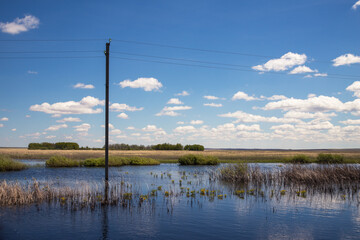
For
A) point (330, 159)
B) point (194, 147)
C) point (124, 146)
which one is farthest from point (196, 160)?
point (124, 146)

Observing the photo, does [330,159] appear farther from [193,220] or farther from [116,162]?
[193,220]

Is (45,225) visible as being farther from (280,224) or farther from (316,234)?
(316,234)

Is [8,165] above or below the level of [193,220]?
above

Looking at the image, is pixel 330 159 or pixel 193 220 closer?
A: pixel 193 220

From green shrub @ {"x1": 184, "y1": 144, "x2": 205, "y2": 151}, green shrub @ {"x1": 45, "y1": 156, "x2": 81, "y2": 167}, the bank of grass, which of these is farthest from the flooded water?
green shrub @ {"x1": 184, "y1": 144, "x2": 205, "y2": 151}

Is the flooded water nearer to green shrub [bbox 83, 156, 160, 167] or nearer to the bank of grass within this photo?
the bank of grass

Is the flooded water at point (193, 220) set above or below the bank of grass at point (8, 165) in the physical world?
below

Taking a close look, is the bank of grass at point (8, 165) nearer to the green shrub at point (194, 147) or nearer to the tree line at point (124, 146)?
the tree line at point (124, 146)

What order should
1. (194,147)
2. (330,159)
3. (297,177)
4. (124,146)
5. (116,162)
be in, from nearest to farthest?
1. (297,177)
2. (116,162)
3. (330,159)
4. (194,147)
5. (124,146)

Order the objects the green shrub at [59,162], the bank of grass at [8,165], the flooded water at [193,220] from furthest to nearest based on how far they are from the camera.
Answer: the green shrub at [59,162] → the bank of grass at [8,165] → the flooded water at [193,220]

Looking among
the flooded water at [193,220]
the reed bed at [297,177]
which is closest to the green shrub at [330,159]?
the reed bed at [297,177]

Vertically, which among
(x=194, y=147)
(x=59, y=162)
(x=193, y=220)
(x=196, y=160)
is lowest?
(x=193, y=220)

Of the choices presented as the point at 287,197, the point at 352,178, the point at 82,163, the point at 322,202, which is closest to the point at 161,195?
the point at 287,197

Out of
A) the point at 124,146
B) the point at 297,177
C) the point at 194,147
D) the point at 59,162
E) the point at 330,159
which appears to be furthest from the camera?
the point at 124,146
